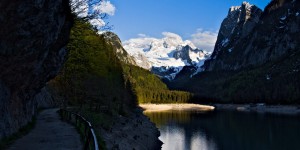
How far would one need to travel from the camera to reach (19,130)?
76.3ft

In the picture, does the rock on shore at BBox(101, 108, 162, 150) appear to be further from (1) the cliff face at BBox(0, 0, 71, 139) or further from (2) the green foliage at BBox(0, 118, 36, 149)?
(1) the cliff face at BBox(0, 0, 71, 139)

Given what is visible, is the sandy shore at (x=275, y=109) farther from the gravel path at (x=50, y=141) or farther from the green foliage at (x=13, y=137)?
the green foliage at (x=13, y=137)

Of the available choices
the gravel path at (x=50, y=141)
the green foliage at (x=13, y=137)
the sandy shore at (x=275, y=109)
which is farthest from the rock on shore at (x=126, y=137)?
the sandy shore at (x=275, y=109)

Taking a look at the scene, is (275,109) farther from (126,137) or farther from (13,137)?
(13,137)

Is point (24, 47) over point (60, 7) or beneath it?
beneath

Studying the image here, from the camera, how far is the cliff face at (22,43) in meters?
15.2

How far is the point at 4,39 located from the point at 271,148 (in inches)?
1880

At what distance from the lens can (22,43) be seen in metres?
17.0

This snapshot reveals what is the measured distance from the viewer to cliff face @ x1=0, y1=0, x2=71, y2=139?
49.9ft

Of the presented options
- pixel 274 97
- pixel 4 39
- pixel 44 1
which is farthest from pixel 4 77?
pixel 274 97

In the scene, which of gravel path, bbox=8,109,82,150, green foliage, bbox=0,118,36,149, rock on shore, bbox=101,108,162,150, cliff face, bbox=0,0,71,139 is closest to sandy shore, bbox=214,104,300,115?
rock on shore, bbox=101,108,162,150

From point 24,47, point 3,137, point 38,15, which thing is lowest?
point 3,137

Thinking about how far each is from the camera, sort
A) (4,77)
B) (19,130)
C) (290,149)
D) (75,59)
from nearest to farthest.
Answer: (4,77)
(19,130)
(290,149)
(75,59)

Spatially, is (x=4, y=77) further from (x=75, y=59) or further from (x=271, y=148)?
(x=271, y=148)
